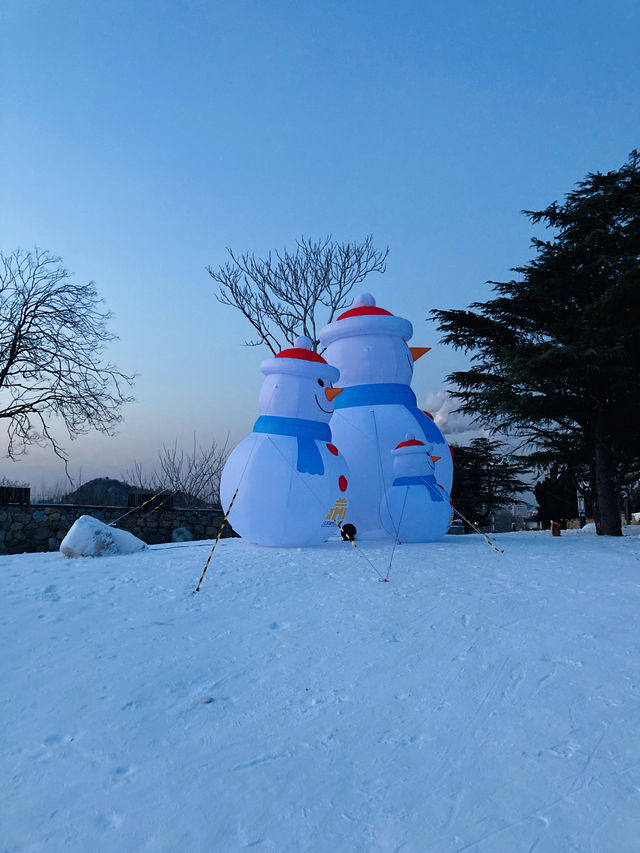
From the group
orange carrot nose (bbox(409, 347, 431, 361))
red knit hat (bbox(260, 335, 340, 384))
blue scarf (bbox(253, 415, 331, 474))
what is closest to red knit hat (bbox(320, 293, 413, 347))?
orange carrot nose (bbox(409, 347, 431, 361))

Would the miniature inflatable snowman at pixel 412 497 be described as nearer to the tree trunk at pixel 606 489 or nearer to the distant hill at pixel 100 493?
the tree trunk at pixel 606 489

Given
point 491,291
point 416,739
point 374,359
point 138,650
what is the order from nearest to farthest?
point 416,739 < point 138,650 < point 374,359 < point 491,291

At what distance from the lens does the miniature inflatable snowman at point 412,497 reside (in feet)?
27.1

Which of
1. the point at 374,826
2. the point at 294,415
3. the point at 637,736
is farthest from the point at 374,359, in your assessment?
the point at 374,826

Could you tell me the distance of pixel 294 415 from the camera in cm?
809

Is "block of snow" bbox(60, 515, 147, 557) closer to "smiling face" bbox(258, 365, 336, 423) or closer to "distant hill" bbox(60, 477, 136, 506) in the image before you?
"smiling face" bbox(258, 365, 336, 423)

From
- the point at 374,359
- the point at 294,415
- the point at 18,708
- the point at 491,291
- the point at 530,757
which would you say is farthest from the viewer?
the point at 491,291

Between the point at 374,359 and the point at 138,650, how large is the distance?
667cm

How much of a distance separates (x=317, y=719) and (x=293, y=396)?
5704mm

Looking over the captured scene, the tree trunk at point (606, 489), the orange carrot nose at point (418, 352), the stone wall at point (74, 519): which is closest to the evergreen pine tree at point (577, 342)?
the tree trunk at point (606, 489)

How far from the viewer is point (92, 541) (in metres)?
6.95

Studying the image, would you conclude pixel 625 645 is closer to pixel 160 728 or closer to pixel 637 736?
pixel 637 736

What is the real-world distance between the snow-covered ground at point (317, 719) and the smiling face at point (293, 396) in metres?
3.43

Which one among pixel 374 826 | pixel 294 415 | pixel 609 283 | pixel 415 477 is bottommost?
pixel 374 826
